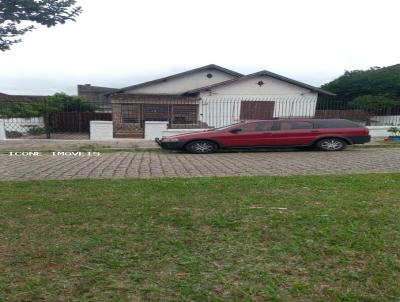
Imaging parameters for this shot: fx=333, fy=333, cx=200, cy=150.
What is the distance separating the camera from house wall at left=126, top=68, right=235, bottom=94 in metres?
26.8

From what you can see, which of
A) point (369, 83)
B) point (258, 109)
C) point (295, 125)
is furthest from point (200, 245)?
point (369, 83)

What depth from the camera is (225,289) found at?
2.49m

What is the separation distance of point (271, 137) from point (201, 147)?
2.59 metres

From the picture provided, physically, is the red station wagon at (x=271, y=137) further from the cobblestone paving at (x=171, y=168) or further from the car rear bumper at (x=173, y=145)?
the cobblestone paving at (x=171, y=168)

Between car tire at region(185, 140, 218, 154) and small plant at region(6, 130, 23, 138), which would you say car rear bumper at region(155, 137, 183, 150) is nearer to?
car tire at region(185, 140, 218, 154)

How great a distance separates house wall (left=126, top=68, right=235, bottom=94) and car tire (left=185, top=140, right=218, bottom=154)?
612 inches

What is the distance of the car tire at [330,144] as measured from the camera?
40.5 feet

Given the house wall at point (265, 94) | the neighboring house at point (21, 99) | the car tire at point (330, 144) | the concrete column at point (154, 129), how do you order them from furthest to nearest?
the house wall at point (265, 94) < the neighboring house at point (21, 99) < the concrete column at point (154, 129) < the car tire at point (330, 144)

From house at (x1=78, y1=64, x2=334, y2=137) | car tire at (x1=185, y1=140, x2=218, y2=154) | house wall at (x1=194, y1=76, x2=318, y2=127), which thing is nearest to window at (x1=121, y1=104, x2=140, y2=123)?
house at (x1=78, y1=64, x2=334, y2=137)

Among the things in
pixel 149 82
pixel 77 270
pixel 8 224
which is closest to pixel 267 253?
pixel 77 270

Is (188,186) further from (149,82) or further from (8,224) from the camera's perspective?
(149,82)

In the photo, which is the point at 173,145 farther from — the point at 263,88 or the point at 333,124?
the point at 263,88

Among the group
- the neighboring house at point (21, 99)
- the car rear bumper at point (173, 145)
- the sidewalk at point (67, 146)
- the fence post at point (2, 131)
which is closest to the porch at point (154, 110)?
the neighboring house at point (21, 99)

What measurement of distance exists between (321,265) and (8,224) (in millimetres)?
3291
